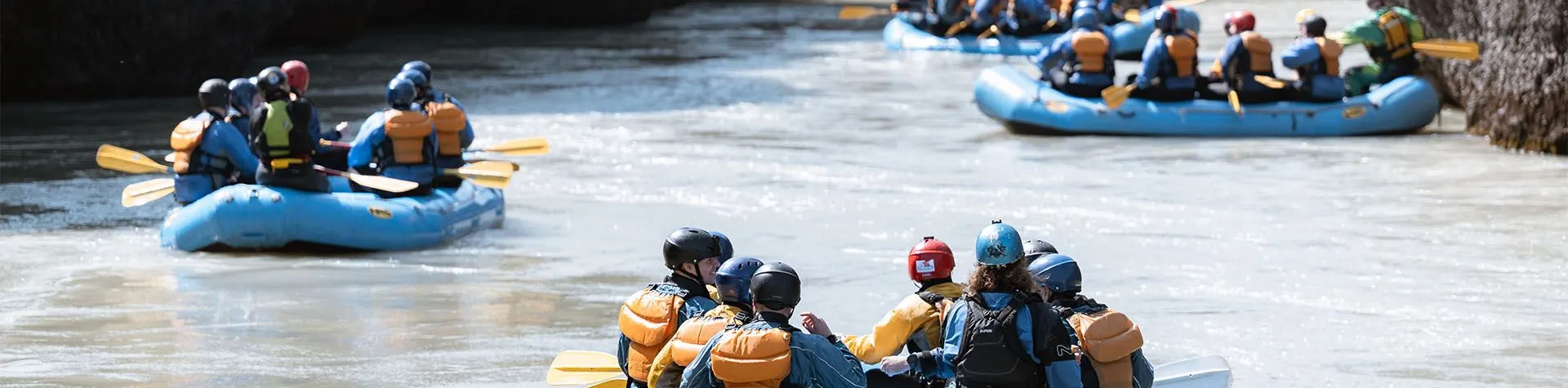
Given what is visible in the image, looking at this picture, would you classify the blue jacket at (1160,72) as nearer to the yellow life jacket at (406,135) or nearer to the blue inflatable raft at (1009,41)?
the yellow life jacket at (406,135)

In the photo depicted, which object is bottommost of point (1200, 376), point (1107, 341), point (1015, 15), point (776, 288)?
point (1015, 15)

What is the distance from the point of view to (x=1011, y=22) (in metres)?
28.0

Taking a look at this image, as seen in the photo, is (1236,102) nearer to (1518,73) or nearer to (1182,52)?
(1182,52)

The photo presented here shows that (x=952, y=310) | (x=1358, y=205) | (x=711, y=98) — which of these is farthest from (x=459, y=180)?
(x=711, y=98)

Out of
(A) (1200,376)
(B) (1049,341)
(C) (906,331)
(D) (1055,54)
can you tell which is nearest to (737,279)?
(C) (906,331)

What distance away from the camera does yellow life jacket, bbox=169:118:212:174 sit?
12711 millimetres

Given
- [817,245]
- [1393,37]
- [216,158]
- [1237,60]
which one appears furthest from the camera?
[1393,37]

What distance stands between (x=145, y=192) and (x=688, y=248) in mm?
7449

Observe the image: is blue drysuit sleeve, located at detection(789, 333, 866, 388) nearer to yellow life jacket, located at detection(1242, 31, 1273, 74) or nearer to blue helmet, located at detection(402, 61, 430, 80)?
blue helmet, located at detection(402, 61, 430, 80)

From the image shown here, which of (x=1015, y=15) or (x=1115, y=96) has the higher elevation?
(x=1115, y=96)

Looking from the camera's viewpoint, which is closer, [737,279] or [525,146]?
[737,279]

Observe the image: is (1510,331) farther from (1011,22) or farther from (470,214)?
(1011,22)

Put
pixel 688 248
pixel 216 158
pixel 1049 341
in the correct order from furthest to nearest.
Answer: pixel 216 158, pixel 688 248, pixel 1049 341

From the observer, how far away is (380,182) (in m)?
12.8
